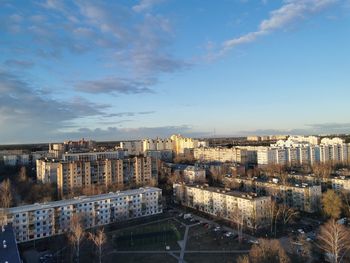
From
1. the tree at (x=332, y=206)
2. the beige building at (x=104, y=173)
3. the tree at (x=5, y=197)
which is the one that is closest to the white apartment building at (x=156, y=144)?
the beige building at (x=104, y=173)

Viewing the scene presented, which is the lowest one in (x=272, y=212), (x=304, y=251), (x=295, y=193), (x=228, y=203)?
(x=304, y=251)

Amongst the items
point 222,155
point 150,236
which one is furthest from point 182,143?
point 150,236

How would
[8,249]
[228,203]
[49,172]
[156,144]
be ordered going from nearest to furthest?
[8,249]
[228,203]
[49,172]
[156,144]

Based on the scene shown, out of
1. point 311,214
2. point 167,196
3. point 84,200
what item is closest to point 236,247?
point 311,214

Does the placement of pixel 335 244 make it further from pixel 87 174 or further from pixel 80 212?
pixel 87 174

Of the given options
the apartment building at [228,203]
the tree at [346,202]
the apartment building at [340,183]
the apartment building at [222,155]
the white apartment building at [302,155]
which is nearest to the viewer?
the apartment building at [228,203]

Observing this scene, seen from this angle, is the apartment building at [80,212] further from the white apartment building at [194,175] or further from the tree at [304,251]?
the tree at [304,251]

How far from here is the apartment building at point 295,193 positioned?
20.3 m

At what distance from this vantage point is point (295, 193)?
69.2 feet

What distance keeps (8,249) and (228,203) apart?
1255 centimetres

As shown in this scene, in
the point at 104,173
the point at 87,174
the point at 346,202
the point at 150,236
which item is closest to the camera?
the point at 150,236

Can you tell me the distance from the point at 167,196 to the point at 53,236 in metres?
11.3

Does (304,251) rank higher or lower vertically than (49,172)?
lower

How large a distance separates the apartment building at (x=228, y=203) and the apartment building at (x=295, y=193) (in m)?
3.66
